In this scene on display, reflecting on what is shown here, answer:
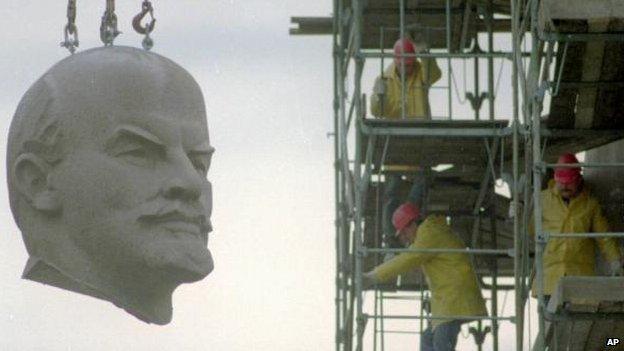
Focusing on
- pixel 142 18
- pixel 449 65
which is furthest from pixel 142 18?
pixel 449 65

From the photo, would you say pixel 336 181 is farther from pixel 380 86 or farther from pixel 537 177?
pixel 537 177

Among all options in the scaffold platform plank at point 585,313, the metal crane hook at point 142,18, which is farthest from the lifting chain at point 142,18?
the scaffold platform plank at point 585,313

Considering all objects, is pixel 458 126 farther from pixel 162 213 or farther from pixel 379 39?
pixel 162 213

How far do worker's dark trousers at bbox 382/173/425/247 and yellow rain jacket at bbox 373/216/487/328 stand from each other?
57.7 inches

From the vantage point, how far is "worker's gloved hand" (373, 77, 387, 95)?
32.8 metres

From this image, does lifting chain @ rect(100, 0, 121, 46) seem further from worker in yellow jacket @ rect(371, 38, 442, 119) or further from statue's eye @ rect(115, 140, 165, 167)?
worker in yellow jacket @ rect(371, 38, 442, 119)

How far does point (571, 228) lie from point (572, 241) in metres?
0.20

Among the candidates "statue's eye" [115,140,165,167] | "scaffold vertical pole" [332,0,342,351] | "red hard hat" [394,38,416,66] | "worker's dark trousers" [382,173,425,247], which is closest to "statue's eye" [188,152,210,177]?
"statue's eye" [115,140,165,167]

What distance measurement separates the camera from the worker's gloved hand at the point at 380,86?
1291 inches

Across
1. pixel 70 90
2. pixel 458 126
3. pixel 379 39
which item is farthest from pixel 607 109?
pixel 70 90

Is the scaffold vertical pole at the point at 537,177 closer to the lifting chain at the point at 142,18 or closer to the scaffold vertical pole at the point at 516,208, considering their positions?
the scaffold vertical pole at the point at 516,208

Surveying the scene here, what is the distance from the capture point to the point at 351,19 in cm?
3550

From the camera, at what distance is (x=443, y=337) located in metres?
31.7

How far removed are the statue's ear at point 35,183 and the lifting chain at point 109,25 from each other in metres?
1.26
